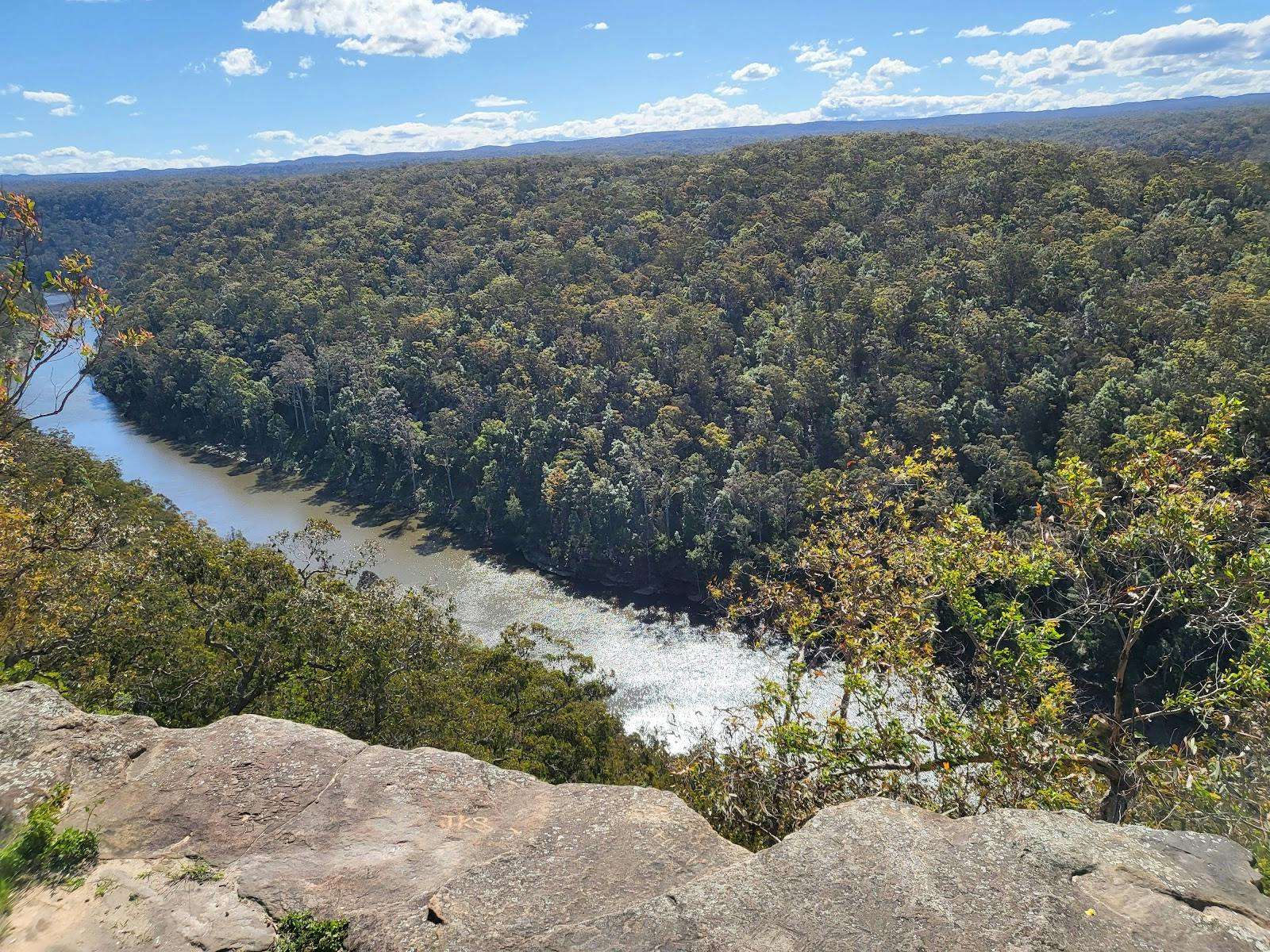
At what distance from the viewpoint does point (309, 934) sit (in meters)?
4.86

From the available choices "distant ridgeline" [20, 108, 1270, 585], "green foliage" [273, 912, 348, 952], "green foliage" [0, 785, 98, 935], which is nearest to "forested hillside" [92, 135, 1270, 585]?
"distant ridgeline" [20, 108, 1270, 585]

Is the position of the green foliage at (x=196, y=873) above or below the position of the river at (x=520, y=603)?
above

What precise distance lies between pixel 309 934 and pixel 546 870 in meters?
1.59

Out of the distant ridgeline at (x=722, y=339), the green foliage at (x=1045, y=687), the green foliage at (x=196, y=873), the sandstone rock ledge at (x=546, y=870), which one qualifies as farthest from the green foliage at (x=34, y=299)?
the distant ridgeline at (x=722, y=339)

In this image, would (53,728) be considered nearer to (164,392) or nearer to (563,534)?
(563,534)

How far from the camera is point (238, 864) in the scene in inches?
218

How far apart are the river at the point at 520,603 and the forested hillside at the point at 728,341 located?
2.58 m

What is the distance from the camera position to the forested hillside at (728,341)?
33.4m

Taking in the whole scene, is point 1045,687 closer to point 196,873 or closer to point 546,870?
point 546,870

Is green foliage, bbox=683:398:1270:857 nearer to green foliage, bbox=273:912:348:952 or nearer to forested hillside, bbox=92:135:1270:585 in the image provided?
green foliage, bbox=273:912:348:952

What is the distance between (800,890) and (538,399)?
4147 cm

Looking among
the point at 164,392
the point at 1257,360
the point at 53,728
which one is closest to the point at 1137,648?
the point at 1257,360

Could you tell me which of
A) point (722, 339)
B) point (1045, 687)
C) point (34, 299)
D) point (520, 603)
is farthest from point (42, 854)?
point (722, 339)

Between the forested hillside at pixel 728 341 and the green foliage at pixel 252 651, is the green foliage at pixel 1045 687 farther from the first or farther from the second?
the forested hillside at pixel 728 341
